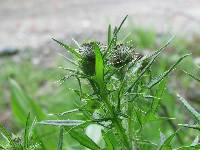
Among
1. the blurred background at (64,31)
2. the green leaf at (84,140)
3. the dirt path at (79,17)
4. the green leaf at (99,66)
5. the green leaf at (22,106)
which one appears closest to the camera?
the green leaf at (99,66)

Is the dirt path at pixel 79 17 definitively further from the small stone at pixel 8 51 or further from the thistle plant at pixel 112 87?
the thistle plant at pixel 112 87

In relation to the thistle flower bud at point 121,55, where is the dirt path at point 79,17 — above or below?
above

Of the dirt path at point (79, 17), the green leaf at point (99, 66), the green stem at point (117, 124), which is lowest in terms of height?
the green stem at point (117, 124)

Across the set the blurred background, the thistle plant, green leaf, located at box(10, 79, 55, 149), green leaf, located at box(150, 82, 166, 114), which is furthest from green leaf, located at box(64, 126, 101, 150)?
the blurred background

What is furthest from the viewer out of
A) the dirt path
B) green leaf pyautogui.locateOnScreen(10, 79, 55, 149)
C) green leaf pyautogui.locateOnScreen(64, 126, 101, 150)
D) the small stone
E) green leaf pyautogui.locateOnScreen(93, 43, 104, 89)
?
the dirt path

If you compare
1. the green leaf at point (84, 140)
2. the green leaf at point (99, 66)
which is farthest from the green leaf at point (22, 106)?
the green leaf at point (99, 66)

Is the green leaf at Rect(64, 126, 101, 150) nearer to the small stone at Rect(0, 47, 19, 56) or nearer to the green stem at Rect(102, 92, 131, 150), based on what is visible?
the green stem at Rect(102, 92, 131, 150)

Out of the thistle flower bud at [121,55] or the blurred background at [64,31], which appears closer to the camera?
the thistle flower bud at [121,55]
